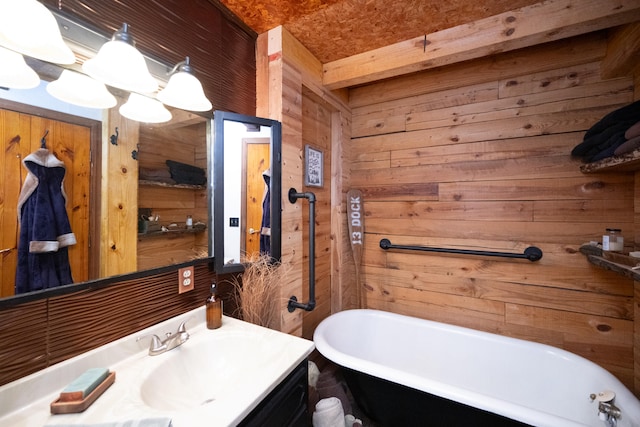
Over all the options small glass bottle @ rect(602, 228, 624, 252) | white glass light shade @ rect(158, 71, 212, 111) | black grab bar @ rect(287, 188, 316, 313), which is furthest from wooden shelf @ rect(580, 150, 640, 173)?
white glass light shade @ rect(158, 71, 212, 111)

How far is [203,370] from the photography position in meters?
0.94

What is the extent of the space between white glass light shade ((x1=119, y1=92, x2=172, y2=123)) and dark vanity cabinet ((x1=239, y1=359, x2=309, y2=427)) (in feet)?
3.63

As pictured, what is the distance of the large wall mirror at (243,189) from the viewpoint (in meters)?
1.20

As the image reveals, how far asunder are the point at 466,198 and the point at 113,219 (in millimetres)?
2082

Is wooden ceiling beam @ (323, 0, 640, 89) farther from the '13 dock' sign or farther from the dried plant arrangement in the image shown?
the dried plant arrangement

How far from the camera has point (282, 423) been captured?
31.4 inches

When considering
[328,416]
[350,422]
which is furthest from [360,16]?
[350,422]

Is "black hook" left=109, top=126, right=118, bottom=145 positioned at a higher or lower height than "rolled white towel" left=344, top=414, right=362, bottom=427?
higher

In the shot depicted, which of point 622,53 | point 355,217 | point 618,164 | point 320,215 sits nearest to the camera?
point 618,164

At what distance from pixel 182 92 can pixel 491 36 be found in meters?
1.59

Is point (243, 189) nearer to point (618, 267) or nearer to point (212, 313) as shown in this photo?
point (212, 313)

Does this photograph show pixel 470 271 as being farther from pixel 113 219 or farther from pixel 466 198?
pixel 113 219

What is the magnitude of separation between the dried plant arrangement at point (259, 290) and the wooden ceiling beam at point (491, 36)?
1377mm

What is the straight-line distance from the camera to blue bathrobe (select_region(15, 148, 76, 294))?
68 centimetres
